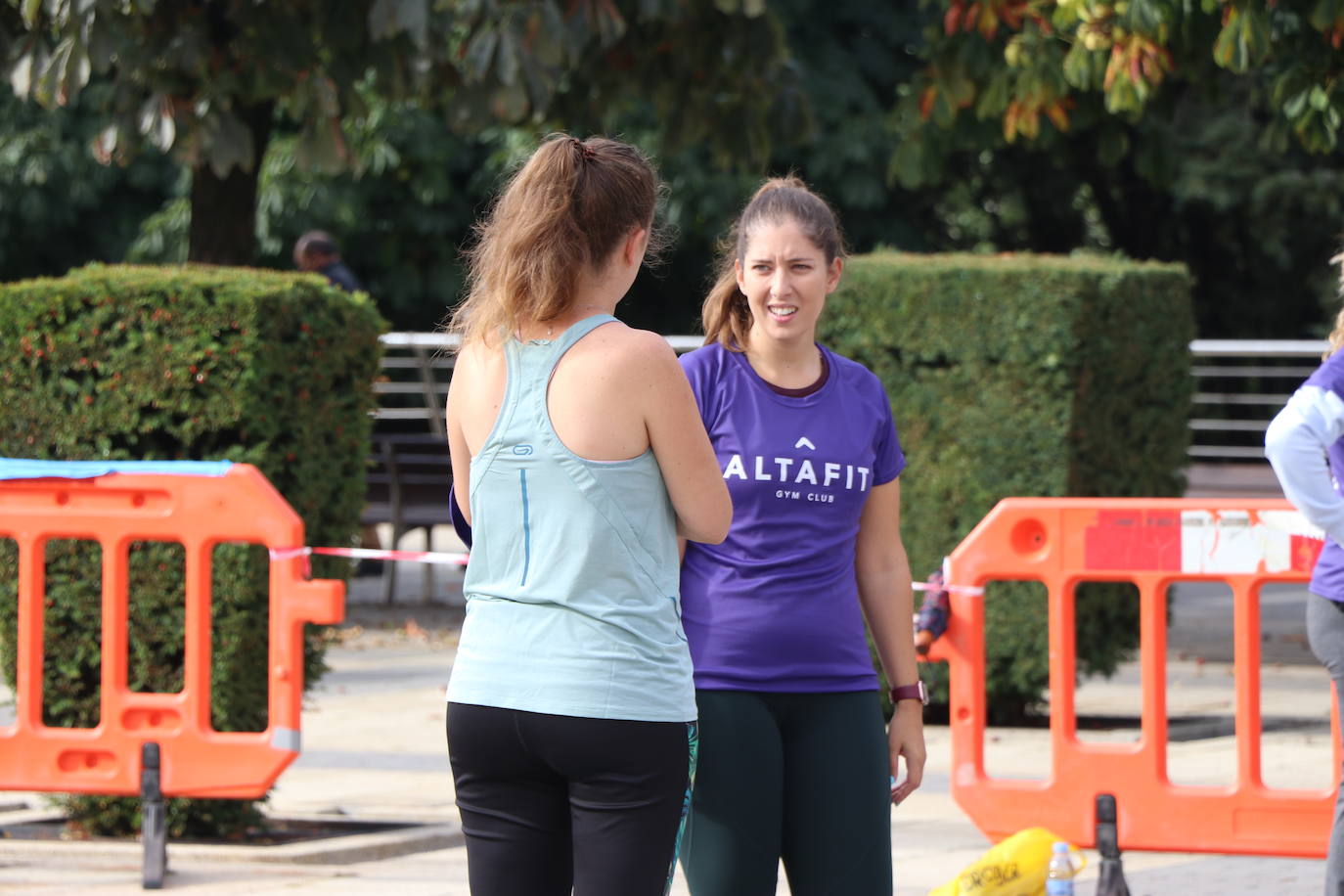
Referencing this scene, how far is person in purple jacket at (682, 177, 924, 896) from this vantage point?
A: 3346 mm

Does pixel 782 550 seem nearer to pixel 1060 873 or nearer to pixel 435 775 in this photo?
pixel 1060 873

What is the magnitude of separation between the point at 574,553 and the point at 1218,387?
17.2 meters

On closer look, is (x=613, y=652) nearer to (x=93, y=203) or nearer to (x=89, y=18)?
(x=89, y=18)

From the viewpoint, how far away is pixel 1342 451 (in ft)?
13.4

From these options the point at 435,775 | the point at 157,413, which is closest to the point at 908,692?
the point at 157,413

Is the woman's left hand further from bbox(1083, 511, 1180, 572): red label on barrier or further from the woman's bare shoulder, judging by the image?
bbox(1083, 511, 1180, 572): red label on barrier

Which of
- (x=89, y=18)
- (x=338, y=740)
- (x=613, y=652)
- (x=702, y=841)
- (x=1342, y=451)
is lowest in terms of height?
(x=338, y=740)

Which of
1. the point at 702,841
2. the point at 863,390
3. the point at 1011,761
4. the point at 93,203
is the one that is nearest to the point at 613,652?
the point at 702,841

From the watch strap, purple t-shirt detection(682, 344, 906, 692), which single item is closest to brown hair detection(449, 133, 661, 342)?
purple t-shirt detection(682, 344, 906, 692)

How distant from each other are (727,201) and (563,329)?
15636mm

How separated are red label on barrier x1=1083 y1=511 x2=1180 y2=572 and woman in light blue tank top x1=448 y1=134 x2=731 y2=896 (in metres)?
2.78

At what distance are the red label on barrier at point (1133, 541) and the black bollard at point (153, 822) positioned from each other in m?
2.74

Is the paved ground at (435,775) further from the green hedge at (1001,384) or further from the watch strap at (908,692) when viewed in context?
the watch strap at (908,692)

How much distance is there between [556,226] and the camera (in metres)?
2.73
